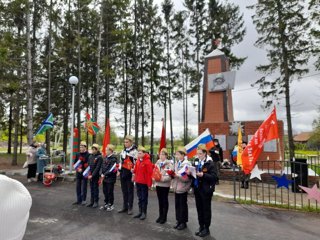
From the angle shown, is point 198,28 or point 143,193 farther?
point 198,28

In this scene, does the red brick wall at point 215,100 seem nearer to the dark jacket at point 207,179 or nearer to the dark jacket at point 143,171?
the dark jacket at point 143,171

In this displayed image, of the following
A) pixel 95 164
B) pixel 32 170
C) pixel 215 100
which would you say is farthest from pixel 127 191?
pixel 215 100

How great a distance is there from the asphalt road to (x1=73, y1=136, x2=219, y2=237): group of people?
325 millimetres

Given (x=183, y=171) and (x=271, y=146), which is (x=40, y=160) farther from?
(x=271, y=146)

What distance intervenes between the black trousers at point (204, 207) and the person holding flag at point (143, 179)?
143cm

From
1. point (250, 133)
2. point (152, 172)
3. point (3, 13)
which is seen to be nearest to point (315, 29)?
point (250, 133)

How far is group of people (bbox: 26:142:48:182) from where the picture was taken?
12336 millimetres

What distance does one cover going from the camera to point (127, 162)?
741cm

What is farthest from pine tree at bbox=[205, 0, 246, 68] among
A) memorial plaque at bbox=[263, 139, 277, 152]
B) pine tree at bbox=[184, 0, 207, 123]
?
memorial plaque at bbox=[263, 139, 277, 152]

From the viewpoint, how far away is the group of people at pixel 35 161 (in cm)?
1234

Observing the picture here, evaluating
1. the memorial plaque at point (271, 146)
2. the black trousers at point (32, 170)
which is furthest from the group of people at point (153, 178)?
the memorial plaque at point (271, 146)

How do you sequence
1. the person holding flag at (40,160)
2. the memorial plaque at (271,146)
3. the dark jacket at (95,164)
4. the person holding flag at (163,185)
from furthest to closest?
the memorial plaque at (271,146) < the person holding flag at (40,160) < the dark jacket at (95,164) < the person holding flag at (163,185)

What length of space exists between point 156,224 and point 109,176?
6.38 ft

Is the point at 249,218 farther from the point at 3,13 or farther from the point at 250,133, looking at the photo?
the point at 3,13
